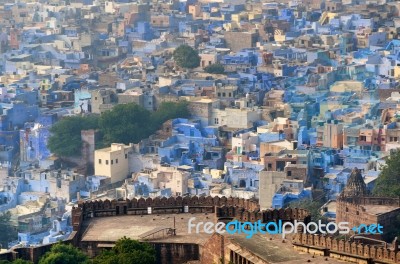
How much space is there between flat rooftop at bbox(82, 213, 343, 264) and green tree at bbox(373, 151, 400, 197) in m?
11.3

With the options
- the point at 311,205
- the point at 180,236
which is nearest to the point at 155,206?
the point at 180,236

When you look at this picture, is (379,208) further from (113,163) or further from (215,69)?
(215,69)

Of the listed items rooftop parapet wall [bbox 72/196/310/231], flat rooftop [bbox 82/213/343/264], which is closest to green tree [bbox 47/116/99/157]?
rooftop parapet wall [bbox 72/196/310/231]

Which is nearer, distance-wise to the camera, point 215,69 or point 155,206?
point 155,206

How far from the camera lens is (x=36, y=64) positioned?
7725 cm

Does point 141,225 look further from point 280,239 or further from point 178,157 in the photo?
point 178,157

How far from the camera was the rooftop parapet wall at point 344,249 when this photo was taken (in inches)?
1127

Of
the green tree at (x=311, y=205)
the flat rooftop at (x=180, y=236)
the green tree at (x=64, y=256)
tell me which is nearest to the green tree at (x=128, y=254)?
the green tree at (x=64, y=256)

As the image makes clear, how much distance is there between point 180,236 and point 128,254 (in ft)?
7.82

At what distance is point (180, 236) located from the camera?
33219 millimetres

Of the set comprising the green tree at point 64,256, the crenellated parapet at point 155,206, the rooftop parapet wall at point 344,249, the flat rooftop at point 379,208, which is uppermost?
the rooftop parapet wall at point 344,249

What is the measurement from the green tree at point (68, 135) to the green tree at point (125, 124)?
31.5 inches

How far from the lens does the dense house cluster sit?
5119 centimetres

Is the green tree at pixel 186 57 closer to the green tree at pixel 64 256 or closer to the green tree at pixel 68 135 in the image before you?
the green tree at pixel 68 135
